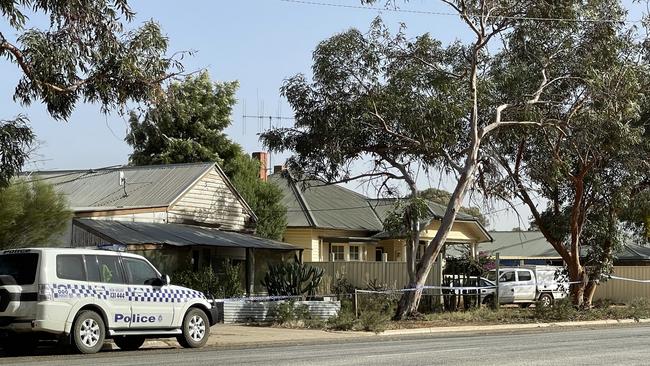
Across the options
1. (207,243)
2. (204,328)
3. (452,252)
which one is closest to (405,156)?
(207,243)

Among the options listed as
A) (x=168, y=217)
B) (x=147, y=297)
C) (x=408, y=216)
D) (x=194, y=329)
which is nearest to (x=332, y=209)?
(x=168, y=217)

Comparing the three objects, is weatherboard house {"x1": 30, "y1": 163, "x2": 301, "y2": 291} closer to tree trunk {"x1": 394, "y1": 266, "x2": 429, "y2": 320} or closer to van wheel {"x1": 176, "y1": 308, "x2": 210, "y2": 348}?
tree trunk {"x1": 394, "y1": 266, "x2": 429, "y2": 320}

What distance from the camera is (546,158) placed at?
28969 millimetres

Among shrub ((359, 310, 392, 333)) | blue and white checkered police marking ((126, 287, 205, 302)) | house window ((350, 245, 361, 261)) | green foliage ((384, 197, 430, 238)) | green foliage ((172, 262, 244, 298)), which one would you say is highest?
green foliage ((384, 197, 430, 238))

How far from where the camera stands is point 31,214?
23172 millimetres

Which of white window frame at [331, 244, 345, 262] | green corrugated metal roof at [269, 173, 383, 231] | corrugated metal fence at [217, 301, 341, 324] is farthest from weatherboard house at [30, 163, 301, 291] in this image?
white window frame at [331, 244, 345, 262]

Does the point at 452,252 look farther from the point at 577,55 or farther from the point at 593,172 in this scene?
the point at 577,55

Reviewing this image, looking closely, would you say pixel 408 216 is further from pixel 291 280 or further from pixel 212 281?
pixel 212 281

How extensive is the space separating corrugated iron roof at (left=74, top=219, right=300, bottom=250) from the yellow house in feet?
22.4

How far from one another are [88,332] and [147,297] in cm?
142

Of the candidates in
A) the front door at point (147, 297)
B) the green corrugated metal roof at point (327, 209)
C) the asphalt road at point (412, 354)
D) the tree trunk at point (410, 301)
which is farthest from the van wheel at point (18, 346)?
the green corrugated metal roof at point (327, 209)

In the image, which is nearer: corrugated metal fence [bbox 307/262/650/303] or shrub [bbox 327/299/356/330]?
shrub [bbox 327/299/356/330]

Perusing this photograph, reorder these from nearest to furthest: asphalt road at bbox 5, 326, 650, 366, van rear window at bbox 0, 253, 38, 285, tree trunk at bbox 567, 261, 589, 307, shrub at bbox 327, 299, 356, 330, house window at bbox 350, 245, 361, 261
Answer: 1. asphalt road at bbox 5, 326, 650, 366
2. van rear window at bbox 0, 253, 38, 285
3. shrub at bbox 327, 299, 356, 330
4. tree trunk at bbox 567, 261, 589, 307
5. house window at bbox 350, 245, 361, 261

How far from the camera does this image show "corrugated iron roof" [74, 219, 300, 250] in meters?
24.4
